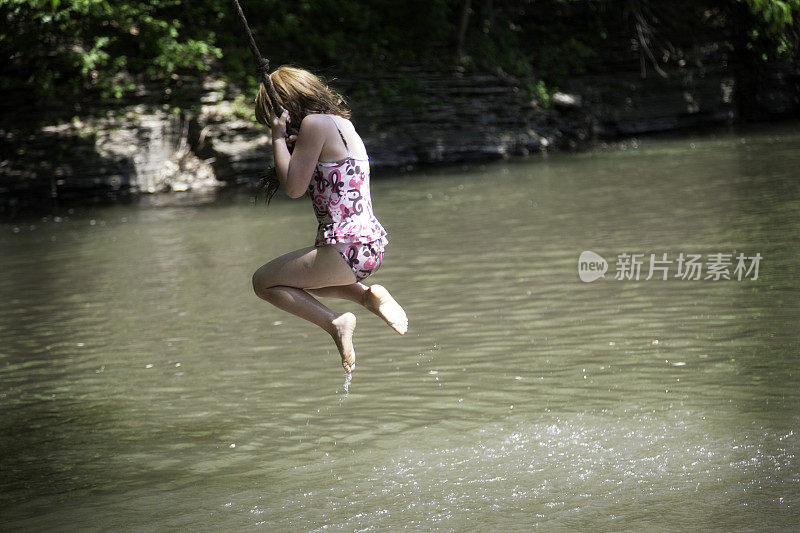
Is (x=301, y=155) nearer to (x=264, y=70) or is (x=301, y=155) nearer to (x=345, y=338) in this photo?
(x=264, y=70)

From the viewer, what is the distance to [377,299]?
15.0 feet

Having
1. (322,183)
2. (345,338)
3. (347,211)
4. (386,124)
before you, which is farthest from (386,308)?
(386,124)

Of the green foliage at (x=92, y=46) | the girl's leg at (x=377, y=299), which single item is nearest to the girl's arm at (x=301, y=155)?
the girl's leg at (x=377, y=299)

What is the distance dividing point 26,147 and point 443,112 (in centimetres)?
951

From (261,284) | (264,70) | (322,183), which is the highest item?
(264,70)

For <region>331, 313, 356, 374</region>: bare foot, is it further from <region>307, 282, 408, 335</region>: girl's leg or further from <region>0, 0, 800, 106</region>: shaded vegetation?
<region>0, 0, 800, 106</region>: shaded vegetation

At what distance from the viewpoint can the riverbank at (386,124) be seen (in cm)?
1931

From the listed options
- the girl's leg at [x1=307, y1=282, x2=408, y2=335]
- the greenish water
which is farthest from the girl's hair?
the greenish water

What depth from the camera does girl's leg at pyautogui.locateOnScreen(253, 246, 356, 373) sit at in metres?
4.32

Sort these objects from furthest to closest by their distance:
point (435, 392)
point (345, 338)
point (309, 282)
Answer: point (435, 392), point (345, 338), point (309, 282)

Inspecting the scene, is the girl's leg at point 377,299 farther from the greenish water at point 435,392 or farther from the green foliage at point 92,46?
the green foliage at point 92,46

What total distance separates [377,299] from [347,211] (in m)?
0.52

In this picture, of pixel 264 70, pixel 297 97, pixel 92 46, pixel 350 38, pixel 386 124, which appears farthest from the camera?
pixel 350 38

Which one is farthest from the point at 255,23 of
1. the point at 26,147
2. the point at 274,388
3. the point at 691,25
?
the point at 274,388
